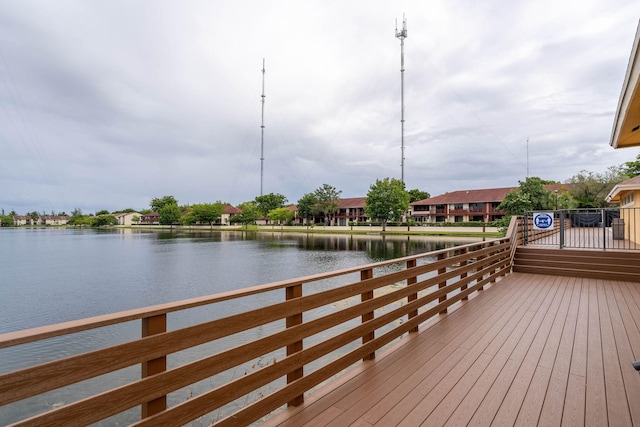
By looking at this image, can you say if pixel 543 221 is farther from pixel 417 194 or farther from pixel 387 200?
pixel 417 194

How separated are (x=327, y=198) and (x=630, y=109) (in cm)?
5605

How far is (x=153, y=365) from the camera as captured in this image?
1.43 meters

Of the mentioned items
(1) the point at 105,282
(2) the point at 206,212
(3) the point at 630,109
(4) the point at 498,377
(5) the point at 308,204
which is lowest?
(1) the point at 105,282

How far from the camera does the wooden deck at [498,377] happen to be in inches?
82.9

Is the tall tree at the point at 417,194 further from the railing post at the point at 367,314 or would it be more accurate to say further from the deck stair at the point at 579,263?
the railing post at the point at 367,314

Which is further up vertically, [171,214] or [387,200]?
[387,200]

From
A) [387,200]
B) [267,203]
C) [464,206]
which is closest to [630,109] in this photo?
[387,200]

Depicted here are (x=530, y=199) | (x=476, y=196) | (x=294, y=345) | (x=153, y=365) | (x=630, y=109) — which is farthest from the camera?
(x=476, y=196)

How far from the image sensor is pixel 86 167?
62.0 metres

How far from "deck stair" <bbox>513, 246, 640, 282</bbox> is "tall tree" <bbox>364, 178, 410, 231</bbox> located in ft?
113

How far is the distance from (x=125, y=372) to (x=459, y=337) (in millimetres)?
6134

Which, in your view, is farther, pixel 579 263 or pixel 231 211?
pixel 231 211

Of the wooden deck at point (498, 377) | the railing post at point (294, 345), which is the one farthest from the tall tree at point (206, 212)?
the railing post at point (294, 345)

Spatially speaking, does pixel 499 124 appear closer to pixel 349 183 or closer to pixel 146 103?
pixel 349 183
